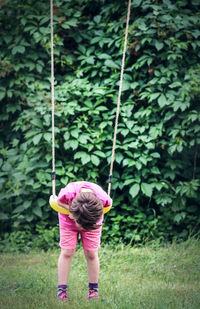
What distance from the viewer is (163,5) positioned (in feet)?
13.9

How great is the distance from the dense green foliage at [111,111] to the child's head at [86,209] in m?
1.60

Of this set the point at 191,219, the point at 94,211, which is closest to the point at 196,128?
the point at 191,219

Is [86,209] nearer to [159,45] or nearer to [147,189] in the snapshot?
[147,189]

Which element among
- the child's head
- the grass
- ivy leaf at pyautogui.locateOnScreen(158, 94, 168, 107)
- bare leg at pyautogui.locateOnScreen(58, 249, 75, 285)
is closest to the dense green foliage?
ivy leaf at pyautogui.locateOnScreen(158, 94, 168, 107)

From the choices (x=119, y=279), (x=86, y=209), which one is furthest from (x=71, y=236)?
(x=119, y=279)

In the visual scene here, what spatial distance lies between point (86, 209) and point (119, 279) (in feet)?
3.92

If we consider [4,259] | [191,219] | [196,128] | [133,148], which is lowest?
[4,259]

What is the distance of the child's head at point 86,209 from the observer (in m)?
2.40

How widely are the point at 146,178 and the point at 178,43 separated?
1.57 m

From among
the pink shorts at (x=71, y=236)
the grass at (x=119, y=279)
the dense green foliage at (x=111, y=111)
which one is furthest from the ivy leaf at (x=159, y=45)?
the pink shorts at (x=71, y=236)

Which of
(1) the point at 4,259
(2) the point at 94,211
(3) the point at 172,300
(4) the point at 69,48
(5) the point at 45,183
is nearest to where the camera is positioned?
(2) the point at 94,211

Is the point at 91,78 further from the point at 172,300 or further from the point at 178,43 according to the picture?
the point at 172,300

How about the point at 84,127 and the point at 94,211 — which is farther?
the point at 84,127

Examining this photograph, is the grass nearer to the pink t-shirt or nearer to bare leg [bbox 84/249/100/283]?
bare leg [bbox 84/249/100/283]
